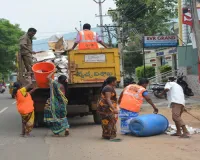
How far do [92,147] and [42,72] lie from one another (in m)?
2.83

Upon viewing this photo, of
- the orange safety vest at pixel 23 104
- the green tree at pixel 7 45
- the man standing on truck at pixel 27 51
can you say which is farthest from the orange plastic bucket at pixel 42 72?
the green tree at pixel 7 45

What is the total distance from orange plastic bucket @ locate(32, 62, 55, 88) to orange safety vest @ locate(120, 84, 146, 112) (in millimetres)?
2058

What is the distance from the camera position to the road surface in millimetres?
7268

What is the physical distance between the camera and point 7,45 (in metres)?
46.7

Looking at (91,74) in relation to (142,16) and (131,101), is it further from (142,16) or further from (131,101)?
(142,16)

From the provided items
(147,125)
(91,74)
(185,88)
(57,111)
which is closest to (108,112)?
(147,125)

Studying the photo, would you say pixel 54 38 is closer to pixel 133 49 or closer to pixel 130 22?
pixel 130 22

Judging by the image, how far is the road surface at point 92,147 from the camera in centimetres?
727

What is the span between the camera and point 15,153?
25.5 ft

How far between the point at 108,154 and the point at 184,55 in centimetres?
1557

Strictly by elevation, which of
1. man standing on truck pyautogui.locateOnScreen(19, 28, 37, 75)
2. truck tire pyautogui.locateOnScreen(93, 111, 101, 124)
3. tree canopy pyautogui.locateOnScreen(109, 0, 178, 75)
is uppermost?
tree canopy pyautogui.locateOnScreen(109, 0, 178, 75)

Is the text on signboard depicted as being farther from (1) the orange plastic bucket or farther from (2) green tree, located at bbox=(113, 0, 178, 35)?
(2) green tree, located at bbox=(113, 0, 178, 35)

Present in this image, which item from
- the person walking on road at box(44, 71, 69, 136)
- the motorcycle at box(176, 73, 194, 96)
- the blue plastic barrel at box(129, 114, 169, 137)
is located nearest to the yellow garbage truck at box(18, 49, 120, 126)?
the person walking on road at box(44, 71, 69, 136)

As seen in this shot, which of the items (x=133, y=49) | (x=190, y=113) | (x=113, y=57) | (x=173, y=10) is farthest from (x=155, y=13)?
(x=113, y=57)
